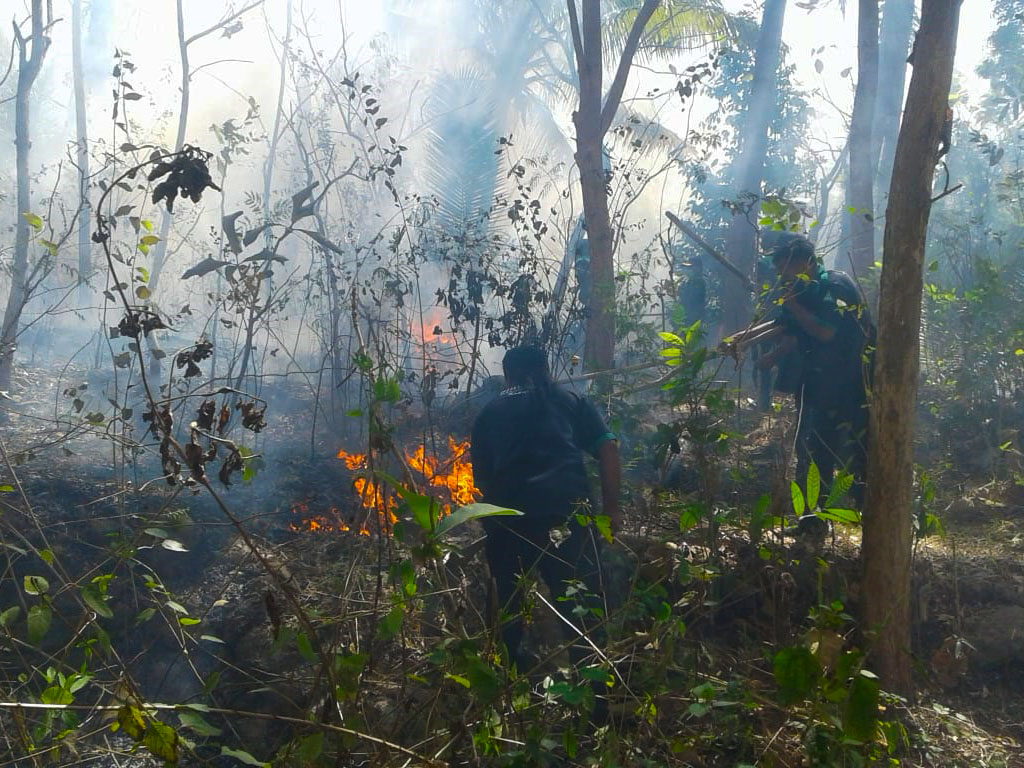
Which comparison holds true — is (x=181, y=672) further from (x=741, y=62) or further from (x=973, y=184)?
(x=973, y=184)

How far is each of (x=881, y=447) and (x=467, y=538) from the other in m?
2.49

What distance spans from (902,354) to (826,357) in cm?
132

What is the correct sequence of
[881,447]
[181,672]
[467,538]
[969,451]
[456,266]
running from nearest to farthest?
[881,447] → [181,672] → [467,538] → [969,451] → [456,266]

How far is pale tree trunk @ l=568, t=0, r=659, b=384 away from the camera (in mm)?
6785

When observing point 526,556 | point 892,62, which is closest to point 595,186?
point 526,556

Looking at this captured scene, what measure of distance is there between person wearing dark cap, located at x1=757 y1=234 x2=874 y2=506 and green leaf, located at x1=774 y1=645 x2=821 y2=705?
8.87ft

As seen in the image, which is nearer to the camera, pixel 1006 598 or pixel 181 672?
pixel 1006 598

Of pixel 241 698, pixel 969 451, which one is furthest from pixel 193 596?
pixel 969 451

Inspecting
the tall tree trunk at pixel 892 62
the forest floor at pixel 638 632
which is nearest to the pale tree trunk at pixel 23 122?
the forest floor at pixel 638 632

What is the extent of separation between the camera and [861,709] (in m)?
1.65

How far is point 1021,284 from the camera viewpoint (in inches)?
292

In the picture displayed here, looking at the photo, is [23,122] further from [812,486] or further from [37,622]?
[812,486]

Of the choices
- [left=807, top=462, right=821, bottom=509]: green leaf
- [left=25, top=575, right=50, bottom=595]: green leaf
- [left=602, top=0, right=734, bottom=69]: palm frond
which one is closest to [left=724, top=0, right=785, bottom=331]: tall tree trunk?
[left=602, top=0, right=734, bottom=69]: palm frond

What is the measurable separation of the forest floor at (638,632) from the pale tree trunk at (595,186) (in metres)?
1.49
